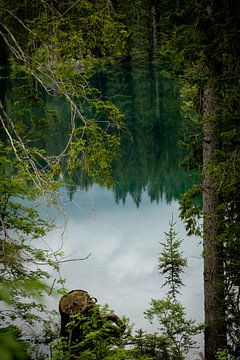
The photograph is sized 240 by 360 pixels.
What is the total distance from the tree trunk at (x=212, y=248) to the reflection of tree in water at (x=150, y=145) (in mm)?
5986

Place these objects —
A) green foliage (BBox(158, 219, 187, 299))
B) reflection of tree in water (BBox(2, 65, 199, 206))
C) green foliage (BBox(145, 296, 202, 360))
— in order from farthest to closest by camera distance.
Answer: reflection of tree in water (BBox(2, 65, 199, 206)) → green foliage (BBox(158, 219, 187, 299)) → green foliage (BBox(145, 296, 202, 360))

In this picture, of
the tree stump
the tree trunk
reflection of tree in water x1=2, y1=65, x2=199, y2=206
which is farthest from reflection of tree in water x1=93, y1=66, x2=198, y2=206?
the tree trunk

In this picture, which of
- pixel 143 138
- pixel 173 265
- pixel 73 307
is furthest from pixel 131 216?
pixel 143 138

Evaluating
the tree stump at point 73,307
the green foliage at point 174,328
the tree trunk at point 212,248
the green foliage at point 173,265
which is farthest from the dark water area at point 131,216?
the green foliage at point 174,328

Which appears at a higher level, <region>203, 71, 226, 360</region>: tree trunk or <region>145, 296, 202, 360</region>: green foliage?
<region>203, 71, 226, 360</region>: tree trunk

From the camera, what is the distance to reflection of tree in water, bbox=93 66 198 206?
2567cm

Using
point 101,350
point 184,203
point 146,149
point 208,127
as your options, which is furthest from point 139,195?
point 101,350

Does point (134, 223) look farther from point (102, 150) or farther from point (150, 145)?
point (102, 150)

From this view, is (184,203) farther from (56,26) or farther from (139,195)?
(139,195)

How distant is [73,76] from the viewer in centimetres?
583

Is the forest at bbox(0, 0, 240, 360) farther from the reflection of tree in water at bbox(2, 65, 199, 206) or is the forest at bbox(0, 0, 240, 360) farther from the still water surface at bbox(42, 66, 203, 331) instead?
the reflection of tree in water at bbox(2, 65, 199, 206)

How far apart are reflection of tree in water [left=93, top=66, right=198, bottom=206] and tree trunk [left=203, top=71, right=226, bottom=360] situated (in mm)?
5986

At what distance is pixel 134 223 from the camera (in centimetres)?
2086

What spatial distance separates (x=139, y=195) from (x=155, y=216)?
378 cm
